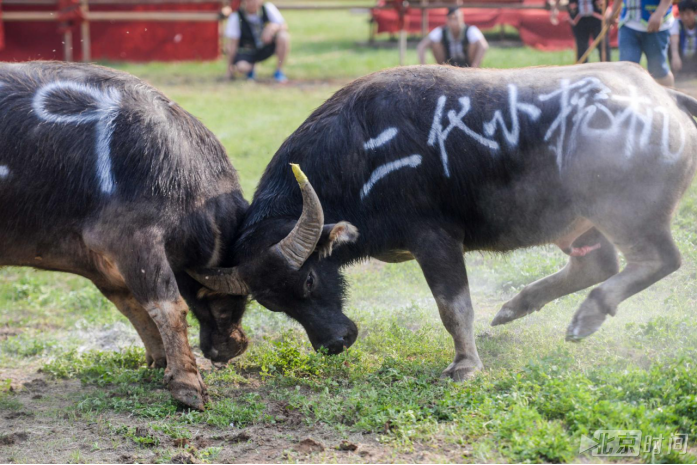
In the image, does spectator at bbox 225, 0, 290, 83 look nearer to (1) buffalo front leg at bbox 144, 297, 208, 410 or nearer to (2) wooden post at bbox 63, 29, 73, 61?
(2) wooden post at bbox 63, 29, 73, 61

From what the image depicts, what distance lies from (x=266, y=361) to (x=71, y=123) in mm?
1911

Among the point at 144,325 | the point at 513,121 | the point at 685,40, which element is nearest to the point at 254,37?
the point at 685,40

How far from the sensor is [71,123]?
4.80 m

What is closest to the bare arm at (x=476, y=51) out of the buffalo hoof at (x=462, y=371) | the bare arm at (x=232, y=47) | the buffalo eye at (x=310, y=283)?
the bare arm at (x=232, y=47)

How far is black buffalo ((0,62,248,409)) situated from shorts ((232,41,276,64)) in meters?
10.2

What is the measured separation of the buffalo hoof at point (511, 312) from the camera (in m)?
5.54

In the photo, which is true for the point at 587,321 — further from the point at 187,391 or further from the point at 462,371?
the point at 187,391

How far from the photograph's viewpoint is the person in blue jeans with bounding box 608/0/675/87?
7.75m

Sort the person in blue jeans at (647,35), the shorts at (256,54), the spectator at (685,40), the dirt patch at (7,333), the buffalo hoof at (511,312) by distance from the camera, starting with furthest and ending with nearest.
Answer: the shorts at (256,54), the spectator at (685,40), the person in blue jeans at (647,35), the dirt patch at (7,333), the buffalo hoof at (511,312)

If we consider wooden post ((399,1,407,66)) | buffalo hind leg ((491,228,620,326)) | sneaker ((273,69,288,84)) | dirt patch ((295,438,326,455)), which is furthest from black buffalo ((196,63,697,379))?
wooden post ((399,1,407,66))

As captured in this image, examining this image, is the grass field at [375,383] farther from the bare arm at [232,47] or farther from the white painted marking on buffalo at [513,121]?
the bare arm at [232,47]

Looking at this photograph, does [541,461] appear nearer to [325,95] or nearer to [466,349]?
[466,349]

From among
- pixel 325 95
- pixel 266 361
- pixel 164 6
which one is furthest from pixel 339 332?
pixel 164 6

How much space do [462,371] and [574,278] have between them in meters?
1.19
